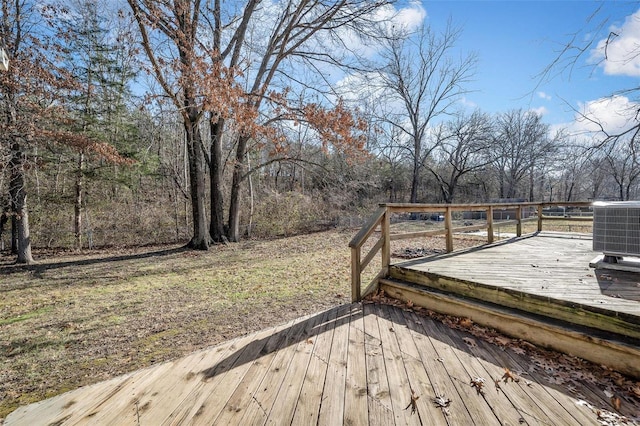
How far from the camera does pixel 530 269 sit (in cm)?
365

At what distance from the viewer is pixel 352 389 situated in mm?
1966

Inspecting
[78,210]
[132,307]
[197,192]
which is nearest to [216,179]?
[197,192]

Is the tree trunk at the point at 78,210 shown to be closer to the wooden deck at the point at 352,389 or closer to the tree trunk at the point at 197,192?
the tree trunk at the point at 197,192

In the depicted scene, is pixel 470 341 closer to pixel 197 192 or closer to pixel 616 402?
pixel 616 402

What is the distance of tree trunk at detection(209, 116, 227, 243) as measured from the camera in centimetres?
1021

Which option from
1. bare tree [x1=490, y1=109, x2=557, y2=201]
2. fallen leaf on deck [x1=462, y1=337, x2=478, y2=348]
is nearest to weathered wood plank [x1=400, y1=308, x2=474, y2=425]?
fallen leaf on deck [x1=462, y1=337, x2=478, y2=348]

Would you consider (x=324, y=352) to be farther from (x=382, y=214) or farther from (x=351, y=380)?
(x=382, y=214)

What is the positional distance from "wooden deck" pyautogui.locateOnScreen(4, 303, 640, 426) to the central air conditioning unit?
2017mm

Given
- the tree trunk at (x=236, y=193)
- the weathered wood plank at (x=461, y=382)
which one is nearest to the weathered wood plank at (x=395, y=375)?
the weathered wood plank at (x=461, y=382)

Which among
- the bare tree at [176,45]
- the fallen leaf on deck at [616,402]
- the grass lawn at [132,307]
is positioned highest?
the bare tree at [176,45]

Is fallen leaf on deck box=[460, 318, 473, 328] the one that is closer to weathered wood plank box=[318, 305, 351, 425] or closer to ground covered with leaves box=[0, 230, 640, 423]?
ground covered with leaves box=[0, 230, 640, 423]

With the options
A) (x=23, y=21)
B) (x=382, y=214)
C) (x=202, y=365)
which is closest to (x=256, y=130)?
(x=382, y=214)

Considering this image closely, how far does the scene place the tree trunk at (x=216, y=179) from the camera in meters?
10.2

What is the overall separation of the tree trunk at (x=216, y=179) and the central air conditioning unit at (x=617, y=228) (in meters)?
9.66
